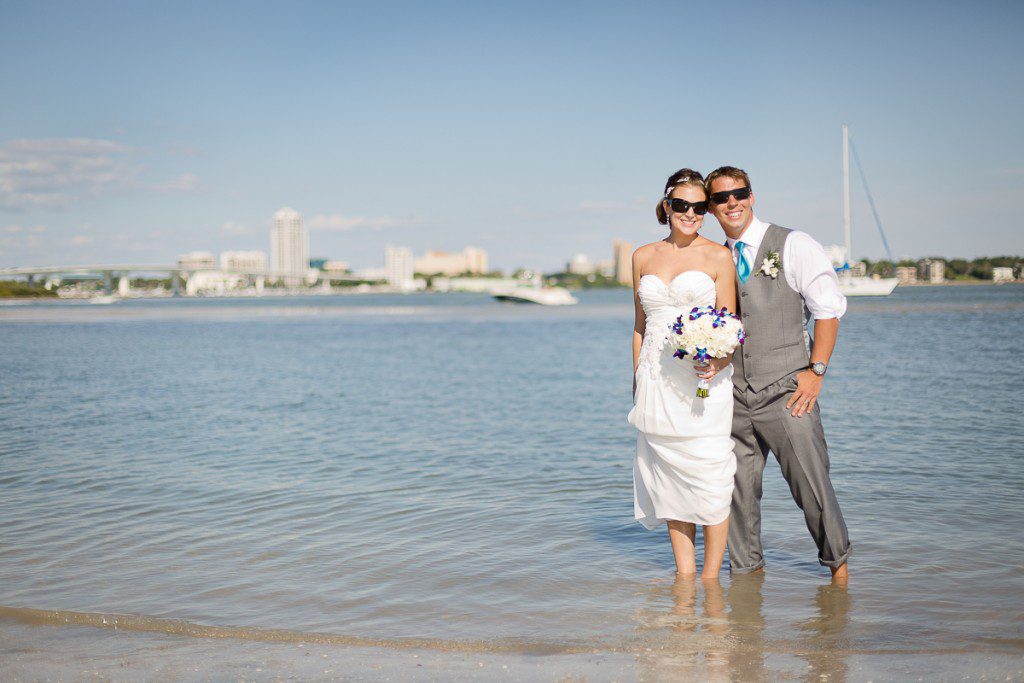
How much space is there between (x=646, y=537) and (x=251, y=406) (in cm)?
1127

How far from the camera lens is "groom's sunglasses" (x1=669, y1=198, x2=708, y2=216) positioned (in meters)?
4.66

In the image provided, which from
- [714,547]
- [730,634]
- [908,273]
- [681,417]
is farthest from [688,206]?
[908,273]

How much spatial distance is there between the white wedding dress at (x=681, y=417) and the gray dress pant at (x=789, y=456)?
0.13m

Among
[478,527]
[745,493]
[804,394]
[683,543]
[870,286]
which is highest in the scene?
[870,286]

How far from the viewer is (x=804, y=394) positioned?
466cm

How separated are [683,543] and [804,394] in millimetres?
1245

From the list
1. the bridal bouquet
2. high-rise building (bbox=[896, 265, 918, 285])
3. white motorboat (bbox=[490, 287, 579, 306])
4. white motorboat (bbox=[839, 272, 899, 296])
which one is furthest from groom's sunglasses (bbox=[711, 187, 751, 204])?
high-rise building (bbox=[896, 265, 918, 285])

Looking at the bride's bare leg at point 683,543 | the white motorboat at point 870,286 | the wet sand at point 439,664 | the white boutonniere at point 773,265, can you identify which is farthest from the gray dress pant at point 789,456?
the white motorboat at point 870,286

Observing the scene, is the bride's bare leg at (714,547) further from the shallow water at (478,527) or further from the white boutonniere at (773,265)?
the white boutonniere at (773,265)

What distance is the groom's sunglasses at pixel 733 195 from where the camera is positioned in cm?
466

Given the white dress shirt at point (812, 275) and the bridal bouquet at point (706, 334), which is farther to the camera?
the white dress shirt at point (812, 275)

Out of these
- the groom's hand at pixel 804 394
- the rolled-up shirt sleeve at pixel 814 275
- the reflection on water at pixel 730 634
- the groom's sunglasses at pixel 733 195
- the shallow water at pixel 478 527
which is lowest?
the shallow water at pixel 478 527

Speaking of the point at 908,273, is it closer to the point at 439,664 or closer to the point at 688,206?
the point at 688,206

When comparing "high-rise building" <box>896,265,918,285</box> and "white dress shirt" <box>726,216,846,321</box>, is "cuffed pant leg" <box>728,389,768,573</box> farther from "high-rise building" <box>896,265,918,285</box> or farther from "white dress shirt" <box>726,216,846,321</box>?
"high-rise building" <box>896,265,918,285</box>
